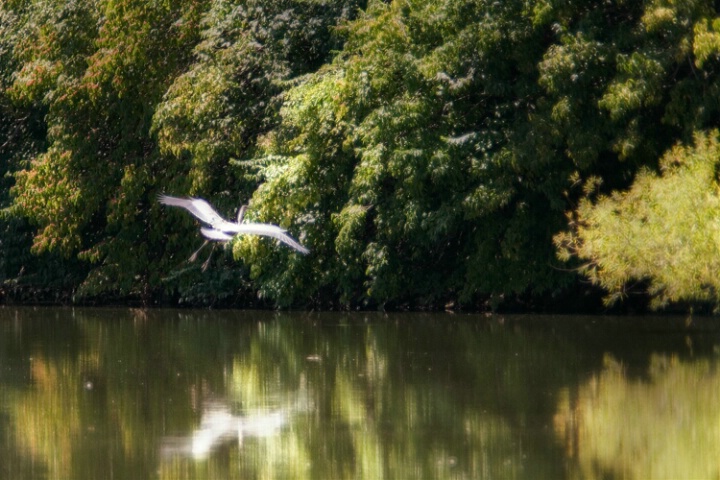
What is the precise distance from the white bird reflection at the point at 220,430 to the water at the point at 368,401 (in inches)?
1.1

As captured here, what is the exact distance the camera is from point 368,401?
14000mm

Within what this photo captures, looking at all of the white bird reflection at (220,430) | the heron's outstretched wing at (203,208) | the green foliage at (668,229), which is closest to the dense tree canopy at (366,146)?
the green foliage at (668,229)

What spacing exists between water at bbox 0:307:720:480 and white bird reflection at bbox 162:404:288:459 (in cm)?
3

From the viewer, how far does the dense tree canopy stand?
798 inches

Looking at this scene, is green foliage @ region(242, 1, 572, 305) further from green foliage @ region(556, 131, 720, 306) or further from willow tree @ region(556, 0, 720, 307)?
green foliage @ region(556, 131, 720, 306)

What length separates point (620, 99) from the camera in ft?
65.9

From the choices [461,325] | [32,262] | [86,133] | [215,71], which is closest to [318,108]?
[215,71]

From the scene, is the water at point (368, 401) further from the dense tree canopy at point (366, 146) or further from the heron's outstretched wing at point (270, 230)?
the dense tree canopy at point (366, 146)

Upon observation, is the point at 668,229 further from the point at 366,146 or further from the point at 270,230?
the point at 366,146

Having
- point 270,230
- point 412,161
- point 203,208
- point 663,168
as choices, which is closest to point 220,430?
point 270,230

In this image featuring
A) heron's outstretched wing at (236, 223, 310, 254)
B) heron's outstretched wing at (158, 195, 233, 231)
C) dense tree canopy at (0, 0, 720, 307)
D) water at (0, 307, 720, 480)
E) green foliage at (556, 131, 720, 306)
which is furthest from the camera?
dense tree canopy at (0, 0, 720, 307)

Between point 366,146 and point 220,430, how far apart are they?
11.5m

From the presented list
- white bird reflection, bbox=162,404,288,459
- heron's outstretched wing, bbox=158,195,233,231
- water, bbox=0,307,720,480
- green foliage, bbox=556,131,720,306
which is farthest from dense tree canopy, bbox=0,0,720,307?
white bird reflection, bbox=162,404,288,459

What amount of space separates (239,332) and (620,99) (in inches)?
263
